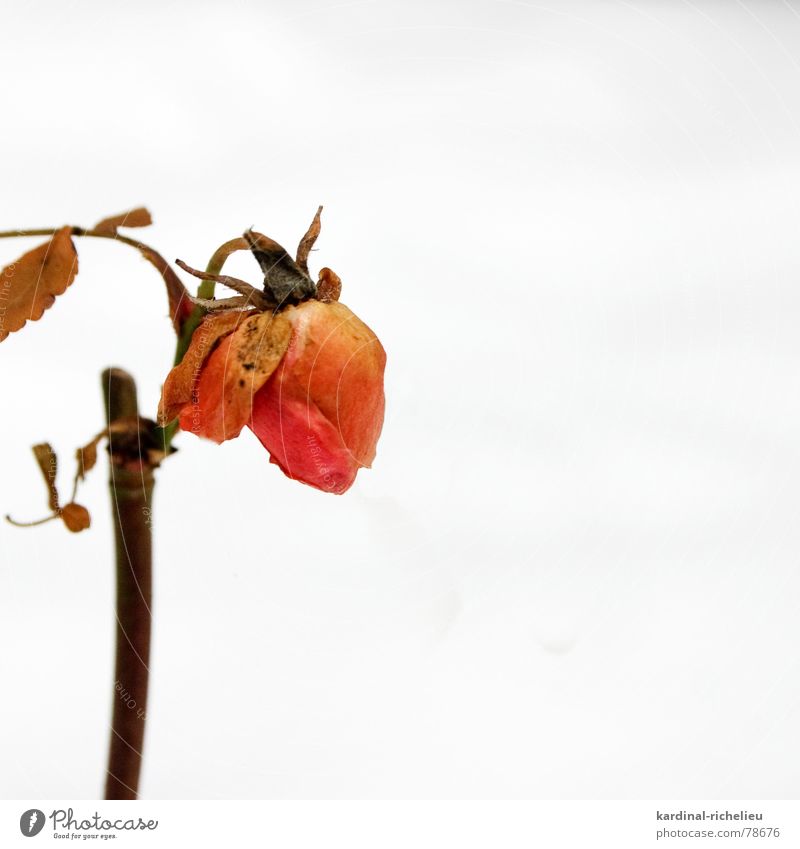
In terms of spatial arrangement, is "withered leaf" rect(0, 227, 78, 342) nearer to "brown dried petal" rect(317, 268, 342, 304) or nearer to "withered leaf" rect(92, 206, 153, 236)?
"withered leaf" rect(92, 206, 153, 236)

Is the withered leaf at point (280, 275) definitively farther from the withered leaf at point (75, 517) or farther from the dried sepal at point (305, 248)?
the withered leaf at point (75, 517)

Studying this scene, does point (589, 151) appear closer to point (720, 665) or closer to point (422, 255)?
point (422, 255)

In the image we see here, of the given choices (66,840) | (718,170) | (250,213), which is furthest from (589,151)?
(66,840)

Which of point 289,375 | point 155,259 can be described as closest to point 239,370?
point 289,375

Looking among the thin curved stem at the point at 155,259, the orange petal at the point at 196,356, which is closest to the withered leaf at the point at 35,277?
the thin curved stem at the point at 155,259

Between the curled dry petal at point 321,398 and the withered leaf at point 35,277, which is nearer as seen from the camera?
the curled dry petal at point 321,398

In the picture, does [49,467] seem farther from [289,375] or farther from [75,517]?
[289,375]

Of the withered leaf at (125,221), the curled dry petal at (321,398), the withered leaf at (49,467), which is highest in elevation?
the withered leaf at (125,221)

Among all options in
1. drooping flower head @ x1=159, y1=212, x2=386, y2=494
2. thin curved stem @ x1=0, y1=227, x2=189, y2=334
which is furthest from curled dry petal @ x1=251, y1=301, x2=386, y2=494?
thin curved stem @ x1=0, y1=227, x2=189, y2=334
